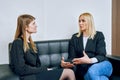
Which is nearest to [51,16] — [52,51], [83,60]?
[52,51]

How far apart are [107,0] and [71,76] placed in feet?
5.25

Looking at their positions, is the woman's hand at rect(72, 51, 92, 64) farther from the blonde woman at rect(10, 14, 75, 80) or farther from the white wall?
the white wall

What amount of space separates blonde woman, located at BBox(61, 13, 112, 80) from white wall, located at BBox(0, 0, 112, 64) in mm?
379

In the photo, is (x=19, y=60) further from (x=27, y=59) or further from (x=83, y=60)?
(x=83, y=60)

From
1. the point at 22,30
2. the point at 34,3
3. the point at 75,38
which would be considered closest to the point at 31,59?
the point at 22,30

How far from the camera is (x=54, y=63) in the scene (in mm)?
2902

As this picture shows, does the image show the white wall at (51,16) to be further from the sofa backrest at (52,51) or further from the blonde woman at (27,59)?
the blonde woman at (27,59)

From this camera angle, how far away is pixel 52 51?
2.91 meters

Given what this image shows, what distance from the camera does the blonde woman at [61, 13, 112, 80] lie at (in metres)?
2.59

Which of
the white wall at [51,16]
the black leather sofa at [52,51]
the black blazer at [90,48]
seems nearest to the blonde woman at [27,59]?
the black leather sofa at [52,51]

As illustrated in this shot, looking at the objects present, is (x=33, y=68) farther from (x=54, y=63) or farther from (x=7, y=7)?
(x=7, y=7)

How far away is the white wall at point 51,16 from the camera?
2.89 metres

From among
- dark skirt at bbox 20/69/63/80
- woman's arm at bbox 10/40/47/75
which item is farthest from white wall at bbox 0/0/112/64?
dark skirt at bbox 20/69/63/80

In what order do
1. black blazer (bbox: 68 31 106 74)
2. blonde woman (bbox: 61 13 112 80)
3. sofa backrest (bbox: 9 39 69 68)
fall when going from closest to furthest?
blonde woman (bbox: 61 13 112 80) → black blazer (bbox: 68 31 106 74) → sofa backrest (bbox: 9 39 69 68)
